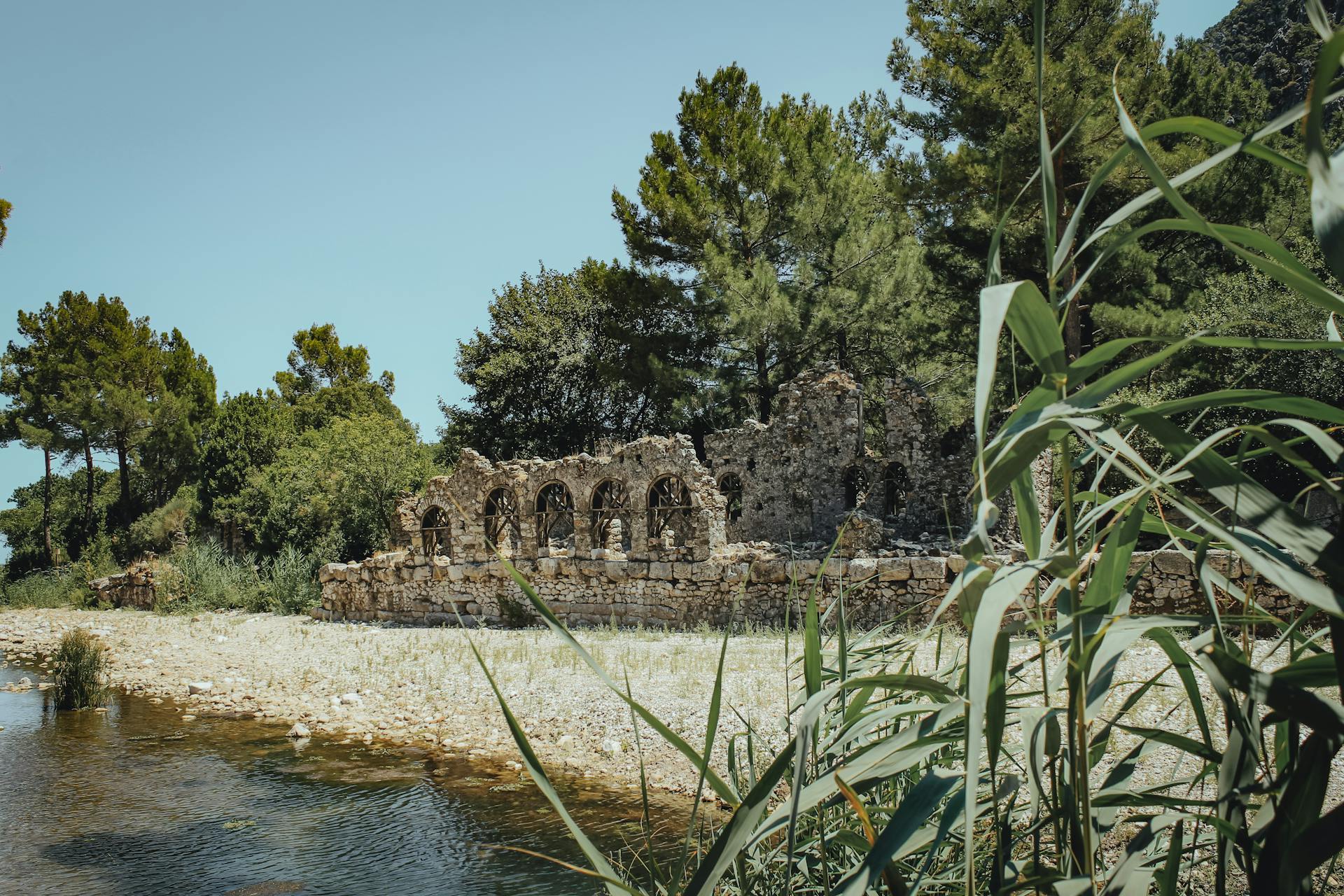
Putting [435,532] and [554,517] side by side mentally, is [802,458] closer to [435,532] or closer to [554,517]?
[554,517]

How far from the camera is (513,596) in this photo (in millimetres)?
14930

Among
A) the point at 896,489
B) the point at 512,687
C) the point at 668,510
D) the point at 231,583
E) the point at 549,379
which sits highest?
the point at 549,379

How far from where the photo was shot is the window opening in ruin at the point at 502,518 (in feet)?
54.2

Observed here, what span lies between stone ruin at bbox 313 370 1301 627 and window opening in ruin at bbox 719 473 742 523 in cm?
12

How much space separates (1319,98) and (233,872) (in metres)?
6.02

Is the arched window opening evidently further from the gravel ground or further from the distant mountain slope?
the distant mountain slope

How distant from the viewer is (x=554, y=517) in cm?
1591

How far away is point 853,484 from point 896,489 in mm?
1148

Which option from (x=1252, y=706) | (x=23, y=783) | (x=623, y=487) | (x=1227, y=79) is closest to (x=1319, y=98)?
(x=1252, y=706)

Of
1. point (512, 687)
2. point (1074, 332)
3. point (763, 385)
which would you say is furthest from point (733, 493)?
point (512, 687)

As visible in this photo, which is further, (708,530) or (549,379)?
(549,379)

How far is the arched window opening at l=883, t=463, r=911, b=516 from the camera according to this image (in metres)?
19.6

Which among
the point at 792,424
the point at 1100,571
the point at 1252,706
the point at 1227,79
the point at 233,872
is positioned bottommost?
the point at 233,872

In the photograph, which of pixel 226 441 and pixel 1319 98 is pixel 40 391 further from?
pixel 1319 98
